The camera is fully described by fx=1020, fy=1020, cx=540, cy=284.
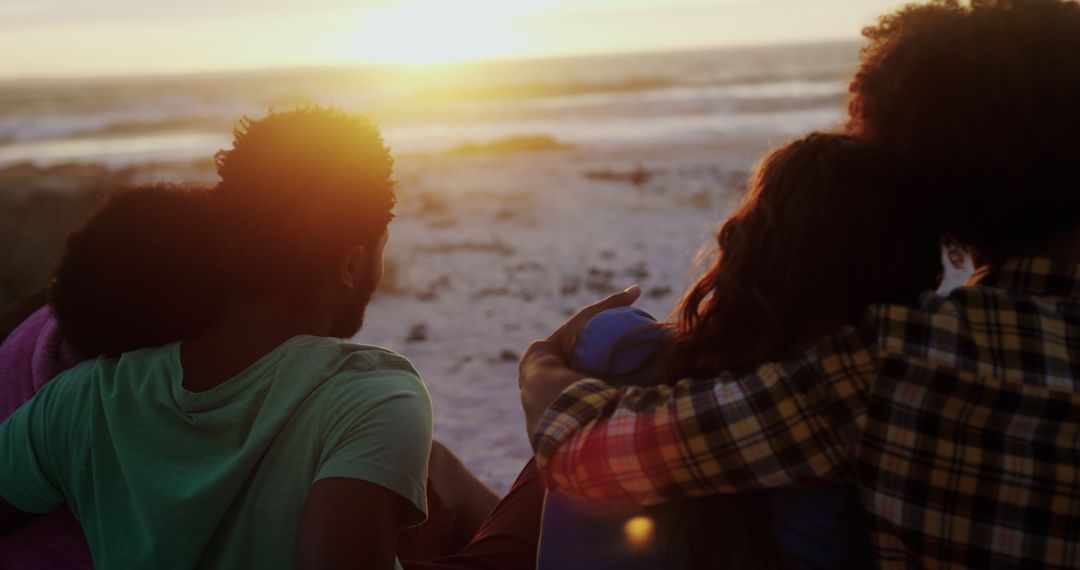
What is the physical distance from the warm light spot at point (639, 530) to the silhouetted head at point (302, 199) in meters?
0.71

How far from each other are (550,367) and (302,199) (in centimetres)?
55

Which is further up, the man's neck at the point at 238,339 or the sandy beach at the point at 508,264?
the man's neck at the point at 238,339

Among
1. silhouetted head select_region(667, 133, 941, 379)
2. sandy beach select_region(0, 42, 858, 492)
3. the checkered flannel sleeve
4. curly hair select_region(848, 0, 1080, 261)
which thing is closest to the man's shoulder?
the checkered flannel sleeve

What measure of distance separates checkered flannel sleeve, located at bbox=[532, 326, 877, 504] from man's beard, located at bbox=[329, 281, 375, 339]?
1.84 feet

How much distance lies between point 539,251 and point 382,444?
21.6 feet

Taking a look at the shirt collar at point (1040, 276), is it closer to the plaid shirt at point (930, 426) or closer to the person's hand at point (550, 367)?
the plaid shirt at point (930, 426)

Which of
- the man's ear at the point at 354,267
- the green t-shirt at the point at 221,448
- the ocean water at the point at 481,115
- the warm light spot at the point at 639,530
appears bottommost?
the ocean water at the point at 481,115

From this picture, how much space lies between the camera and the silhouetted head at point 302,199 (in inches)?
73.2

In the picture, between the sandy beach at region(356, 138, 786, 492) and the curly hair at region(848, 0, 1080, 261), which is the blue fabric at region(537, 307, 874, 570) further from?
the curly hair at region(848, 0, 1080, 261)

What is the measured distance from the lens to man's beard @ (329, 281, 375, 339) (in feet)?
6.72

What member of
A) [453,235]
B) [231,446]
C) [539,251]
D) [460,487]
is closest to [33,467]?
[231,446]

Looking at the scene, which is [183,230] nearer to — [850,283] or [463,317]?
[850,283]

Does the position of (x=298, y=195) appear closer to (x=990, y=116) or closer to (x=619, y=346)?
(x=619, y=346)

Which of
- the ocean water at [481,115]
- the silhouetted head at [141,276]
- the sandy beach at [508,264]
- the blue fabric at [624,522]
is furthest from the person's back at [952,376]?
the ocean water at [481,115]
